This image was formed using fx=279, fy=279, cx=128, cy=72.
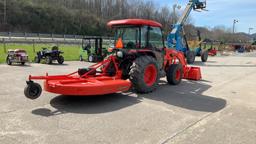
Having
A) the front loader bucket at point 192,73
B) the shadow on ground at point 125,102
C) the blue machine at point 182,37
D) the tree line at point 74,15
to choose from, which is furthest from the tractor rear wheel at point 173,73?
the tree line at point 74,15

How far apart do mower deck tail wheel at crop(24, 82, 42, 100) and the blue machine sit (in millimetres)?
14292

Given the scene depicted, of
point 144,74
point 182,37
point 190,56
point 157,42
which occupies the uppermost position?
point 182,37

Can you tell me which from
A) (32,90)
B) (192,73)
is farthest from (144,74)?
(192,73)

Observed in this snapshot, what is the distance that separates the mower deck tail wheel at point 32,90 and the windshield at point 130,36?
3.26m

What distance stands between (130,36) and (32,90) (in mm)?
3591

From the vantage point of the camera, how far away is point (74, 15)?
79.9 metres

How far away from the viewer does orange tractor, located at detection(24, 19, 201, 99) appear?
6.89 metres

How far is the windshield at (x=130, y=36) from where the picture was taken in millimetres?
8531

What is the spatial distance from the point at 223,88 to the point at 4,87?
7.23 meters

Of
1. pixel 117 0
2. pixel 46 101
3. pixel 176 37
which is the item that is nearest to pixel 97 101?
pixel 46 101

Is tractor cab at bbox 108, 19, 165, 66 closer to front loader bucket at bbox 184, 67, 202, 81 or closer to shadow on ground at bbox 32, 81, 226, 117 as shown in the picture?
shadow on ground at bbox 32, 81, 226, 117

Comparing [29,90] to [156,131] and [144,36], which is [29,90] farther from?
[144,36]

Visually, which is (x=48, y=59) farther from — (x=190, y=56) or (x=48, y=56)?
(x=190, y=56)

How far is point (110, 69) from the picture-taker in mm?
8422
